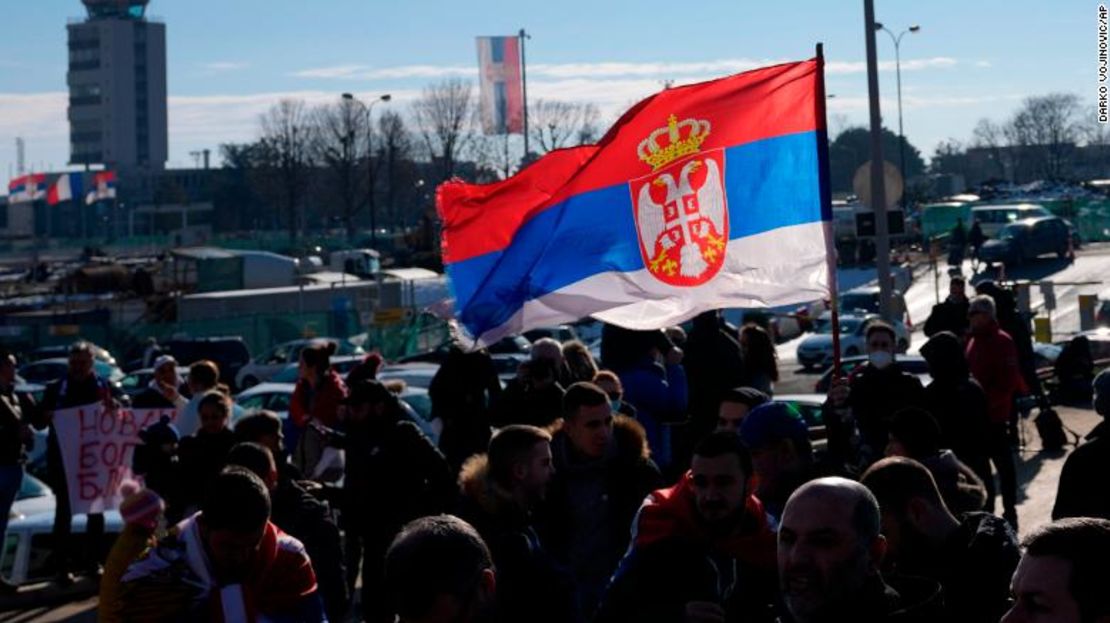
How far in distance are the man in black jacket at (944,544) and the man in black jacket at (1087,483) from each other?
138 cm

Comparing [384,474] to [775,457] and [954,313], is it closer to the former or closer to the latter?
[775,457]

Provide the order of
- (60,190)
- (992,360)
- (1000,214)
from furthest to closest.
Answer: (60,190) → (1000,214) → (992,360)

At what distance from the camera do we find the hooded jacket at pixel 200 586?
17.8 feet

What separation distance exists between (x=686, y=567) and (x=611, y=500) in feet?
7.65

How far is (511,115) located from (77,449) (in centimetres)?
6229

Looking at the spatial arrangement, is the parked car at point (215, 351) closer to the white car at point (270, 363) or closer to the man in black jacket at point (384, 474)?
the white car at point (270, 363)

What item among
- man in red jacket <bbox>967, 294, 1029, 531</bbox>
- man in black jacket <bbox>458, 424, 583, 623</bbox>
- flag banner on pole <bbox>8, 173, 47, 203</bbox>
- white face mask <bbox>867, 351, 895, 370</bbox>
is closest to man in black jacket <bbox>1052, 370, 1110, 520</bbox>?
man in black jacket <bbox>458, 424, 583, 623</bbox>

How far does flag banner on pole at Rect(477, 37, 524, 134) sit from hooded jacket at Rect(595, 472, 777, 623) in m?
69.0

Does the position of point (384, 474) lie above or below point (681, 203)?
below

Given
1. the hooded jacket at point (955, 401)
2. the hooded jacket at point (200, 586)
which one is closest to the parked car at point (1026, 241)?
the hooded jacket at point (955, 401)

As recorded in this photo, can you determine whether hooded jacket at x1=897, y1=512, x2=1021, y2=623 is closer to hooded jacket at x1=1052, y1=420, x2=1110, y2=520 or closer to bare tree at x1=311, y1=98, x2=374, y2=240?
hooded jacket at x1=1052, y1=420, x2=1110, y2=520

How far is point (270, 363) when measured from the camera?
138ft

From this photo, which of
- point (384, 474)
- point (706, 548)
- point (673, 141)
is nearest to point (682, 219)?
point (673, 141)

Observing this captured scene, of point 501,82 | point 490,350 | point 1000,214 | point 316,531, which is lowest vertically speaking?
point 316,531
